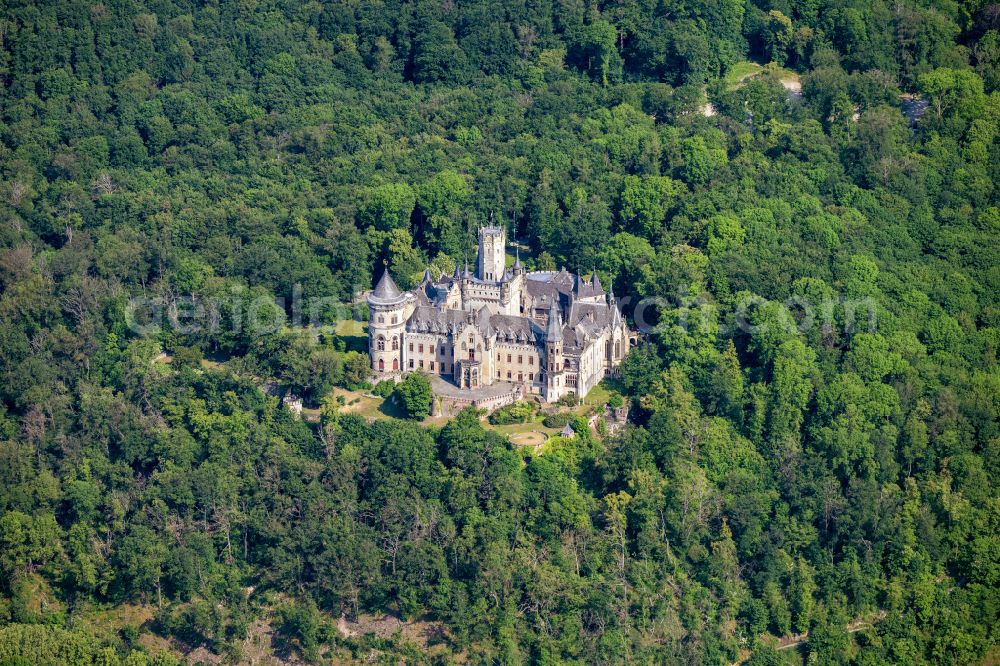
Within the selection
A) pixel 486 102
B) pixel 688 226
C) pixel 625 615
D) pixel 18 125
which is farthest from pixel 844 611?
pixel 18 125

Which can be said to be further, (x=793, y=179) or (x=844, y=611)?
(x=793, y=179)

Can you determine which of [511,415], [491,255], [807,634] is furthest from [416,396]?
[807,634]

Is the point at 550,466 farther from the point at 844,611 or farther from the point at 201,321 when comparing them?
the point at 201,321

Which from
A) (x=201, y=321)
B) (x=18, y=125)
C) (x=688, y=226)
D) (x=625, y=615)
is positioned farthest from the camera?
(x=18, y=125)

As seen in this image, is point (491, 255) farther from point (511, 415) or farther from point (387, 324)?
point (511, 415)

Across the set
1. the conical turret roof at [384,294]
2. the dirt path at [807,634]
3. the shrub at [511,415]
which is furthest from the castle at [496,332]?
the dirt path at [807,634]

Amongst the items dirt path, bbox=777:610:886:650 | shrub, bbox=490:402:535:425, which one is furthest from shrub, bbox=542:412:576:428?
dirt path, bbox=777:610:886:650
